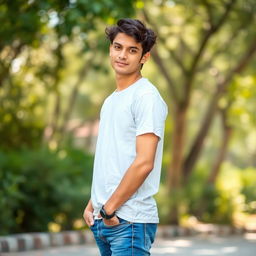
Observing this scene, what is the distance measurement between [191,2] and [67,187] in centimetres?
585

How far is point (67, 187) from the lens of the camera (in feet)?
46.9

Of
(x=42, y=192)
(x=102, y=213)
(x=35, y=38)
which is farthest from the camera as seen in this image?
(x=35, y=38)

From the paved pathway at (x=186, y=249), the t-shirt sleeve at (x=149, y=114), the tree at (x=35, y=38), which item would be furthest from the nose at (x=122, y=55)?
the paved pathway at (x=186, y=249)

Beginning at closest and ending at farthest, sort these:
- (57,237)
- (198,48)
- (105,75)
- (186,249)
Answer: (57,237) < (186,249) < (198,48) < (105,75)

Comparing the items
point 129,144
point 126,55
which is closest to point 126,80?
point 126,55

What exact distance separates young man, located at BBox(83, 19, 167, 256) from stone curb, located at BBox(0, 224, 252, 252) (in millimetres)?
7758

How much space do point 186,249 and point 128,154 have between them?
1002cm

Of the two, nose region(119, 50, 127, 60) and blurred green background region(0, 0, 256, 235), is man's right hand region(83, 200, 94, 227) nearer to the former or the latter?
nose region(119, 50, 127, 60)

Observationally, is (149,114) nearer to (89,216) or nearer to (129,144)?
(129,144)

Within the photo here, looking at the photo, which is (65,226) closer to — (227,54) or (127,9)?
(127,9)

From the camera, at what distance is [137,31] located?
3805 mm

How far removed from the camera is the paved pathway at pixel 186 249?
11.9 metres

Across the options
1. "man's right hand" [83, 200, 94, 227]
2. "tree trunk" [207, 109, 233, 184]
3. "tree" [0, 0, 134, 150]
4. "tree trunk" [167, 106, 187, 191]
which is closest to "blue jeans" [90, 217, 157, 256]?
"man's right hand" [83, 200, 94, 227]

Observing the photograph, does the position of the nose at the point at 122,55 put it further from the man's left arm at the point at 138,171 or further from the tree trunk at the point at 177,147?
the tree trunk at the point at 177,147
